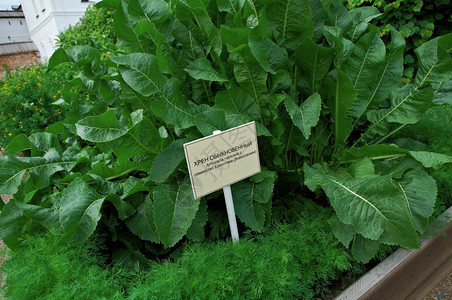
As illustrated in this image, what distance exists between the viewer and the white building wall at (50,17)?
14.1 meters

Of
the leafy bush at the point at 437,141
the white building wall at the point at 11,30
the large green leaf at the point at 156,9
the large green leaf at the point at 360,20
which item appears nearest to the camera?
the large green leaf at the point at 156,9

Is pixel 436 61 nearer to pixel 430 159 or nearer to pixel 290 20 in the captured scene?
pixel 430 159

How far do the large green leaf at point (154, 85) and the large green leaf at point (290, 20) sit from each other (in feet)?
2.23

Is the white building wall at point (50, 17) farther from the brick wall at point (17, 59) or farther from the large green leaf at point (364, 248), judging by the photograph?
the large green leaf at point (364, 248)

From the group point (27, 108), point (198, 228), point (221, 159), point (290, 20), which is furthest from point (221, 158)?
point (27, 108)

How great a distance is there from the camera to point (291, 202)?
2014mm

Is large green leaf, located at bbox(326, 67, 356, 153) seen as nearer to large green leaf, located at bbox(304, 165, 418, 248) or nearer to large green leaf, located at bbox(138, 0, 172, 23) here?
large green leaf, located at bbox(304, 165, 418, 248)

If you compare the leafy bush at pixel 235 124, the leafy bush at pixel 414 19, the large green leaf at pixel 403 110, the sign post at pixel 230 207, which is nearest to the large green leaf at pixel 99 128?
the leafy bush at pixel 235 124

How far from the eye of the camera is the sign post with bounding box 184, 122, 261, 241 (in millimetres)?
1388

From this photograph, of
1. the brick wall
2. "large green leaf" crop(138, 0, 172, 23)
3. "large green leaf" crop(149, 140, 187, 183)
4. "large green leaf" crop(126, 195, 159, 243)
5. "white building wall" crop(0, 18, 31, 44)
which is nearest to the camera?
"large green leaf" crop(149, 140, 187, 183)

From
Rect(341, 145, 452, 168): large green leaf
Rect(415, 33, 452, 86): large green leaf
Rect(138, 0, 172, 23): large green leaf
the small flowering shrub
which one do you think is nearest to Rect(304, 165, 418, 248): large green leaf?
Rect(341, 145, 452, 168): large green leaf

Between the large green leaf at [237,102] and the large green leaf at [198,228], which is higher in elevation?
the large green leaf at [237,102]

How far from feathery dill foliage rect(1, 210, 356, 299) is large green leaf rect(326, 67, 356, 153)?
556 mm

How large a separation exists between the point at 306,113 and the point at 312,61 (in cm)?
39
